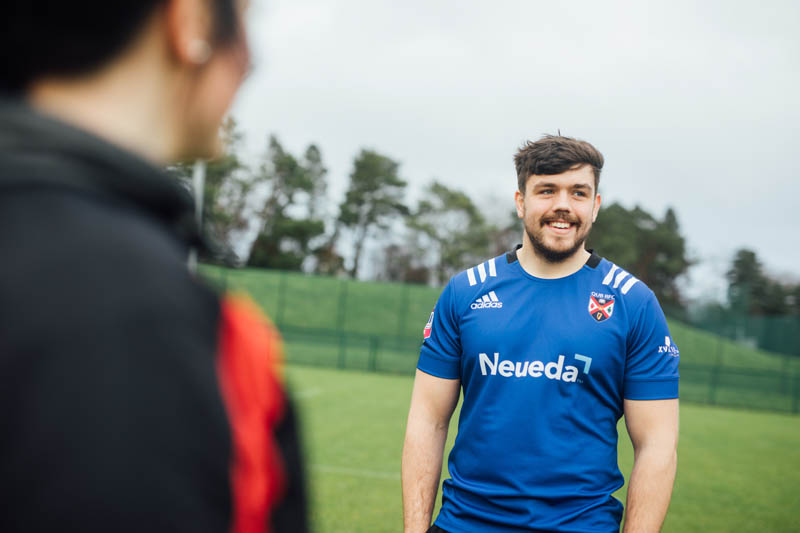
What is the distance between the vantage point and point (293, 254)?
44188mm

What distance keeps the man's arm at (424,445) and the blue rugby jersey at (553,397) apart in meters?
0.08

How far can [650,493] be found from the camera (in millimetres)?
2424

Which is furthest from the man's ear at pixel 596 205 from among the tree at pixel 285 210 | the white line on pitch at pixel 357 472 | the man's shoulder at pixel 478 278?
the tree at pixel 285 210

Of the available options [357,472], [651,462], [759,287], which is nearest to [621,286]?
[651,462]

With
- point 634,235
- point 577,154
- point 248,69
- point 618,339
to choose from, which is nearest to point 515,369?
point 618,339

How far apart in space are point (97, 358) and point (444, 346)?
235cm

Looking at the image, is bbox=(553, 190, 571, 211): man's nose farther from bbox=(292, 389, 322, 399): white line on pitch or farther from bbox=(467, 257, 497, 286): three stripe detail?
bbox=(292, 389, 322, 399): white line on pitch

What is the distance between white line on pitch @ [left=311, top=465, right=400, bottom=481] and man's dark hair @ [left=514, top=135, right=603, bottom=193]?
6.04 meters

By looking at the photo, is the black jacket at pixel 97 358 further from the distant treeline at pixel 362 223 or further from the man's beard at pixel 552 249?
the distant treeline at pixel 362 223

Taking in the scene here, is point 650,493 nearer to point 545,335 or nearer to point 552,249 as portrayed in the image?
point 545,335

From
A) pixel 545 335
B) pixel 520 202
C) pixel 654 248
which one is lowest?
pixel 545 335

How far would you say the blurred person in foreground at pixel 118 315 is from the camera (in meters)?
0.55

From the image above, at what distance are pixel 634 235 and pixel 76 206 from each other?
54.9 meters

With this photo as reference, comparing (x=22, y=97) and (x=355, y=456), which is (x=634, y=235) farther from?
(x=22, y=97)
